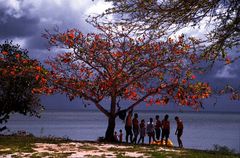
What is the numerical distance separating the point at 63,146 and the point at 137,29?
37.8 feet

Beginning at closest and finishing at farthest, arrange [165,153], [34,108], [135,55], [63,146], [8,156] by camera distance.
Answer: [8,156] → [165,153] → [63,146] → [135,55] → [34,108]

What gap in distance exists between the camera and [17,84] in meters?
34.3

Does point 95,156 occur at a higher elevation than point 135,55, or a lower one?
lower

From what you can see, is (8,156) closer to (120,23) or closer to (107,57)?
(120,23)

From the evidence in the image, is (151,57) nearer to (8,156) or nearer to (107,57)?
(107,57)

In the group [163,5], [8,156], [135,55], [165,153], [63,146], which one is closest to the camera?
[163,5]

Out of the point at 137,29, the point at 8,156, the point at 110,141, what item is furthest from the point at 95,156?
the point at 110,141

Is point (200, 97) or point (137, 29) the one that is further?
point (200, 97)

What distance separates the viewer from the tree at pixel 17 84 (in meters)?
31.8

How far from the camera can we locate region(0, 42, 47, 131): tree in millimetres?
31766

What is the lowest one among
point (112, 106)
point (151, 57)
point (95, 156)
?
point (95, 156)

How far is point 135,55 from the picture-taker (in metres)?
30.2

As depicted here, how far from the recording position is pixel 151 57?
100.0 feet

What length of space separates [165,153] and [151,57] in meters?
9.36
